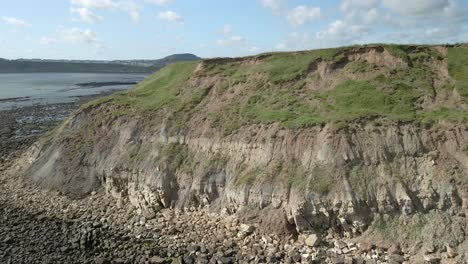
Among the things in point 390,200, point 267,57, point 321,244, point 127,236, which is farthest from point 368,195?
point 267,57

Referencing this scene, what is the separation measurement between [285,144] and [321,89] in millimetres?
6435

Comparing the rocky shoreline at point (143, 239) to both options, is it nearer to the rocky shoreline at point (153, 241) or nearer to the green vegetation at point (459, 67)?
the rocky shoreline at point (153, 241)

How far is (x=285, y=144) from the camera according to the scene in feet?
82.2

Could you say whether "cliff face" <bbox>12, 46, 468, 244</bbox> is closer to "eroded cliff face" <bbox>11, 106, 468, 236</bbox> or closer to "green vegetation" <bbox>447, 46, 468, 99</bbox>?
"eroded cliff face" <bbox>11, 106, 468, 236</bbox>

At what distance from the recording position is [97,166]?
30.7 meters

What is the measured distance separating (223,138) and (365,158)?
29.3 feet

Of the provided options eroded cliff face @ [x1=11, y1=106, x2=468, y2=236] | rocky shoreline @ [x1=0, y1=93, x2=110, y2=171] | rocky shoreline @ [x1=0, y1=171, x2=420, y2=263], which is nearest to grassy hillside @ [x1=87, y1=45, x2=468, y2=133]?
eroded cliff face @ [x1=11, y1=106, x2=468, y2=236]

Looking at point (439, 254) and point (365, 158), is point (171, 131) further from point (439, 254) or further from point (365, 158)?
point (439, 254)

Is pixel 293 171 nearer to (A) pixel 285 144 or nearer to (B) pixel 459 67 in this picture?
(A) pixel 285 144

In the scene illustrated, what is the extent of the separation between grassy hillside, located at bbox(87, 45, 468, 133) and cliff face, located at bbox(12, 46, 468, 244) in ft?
0.35

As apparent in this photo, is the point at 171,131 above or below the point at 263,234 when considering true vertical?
above

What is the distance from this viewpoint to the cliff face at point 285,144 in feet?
71.4

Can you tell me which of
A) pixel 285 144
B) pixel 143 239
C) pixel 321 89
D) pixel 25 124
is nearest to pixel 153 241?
pixel 143 239

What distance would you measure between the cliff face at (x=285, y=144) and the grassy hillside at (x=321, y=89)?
0.11 m
